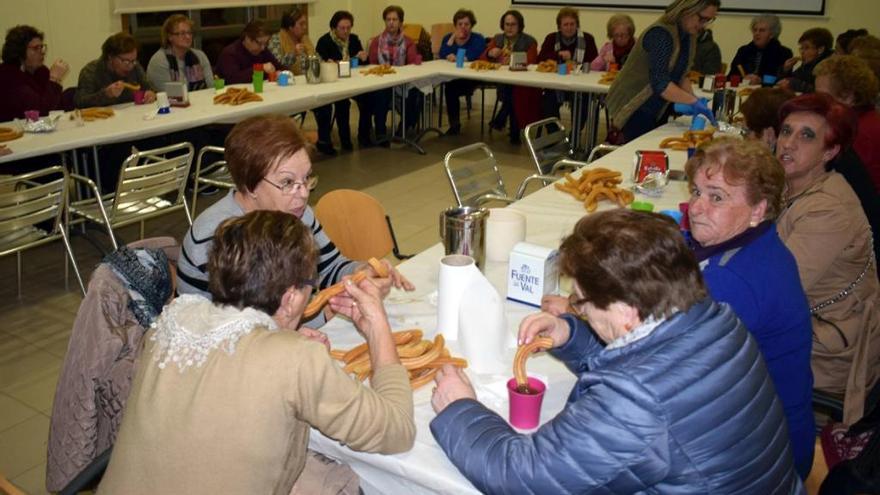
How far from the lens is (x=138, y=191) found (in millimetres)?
3959

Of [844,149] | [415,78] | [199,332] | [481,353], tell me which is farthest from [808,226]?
[415,78]

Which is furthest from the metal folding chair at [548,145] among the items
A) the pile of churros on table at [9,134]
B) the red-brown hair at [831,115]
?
the pile of churros on table at [9,134]

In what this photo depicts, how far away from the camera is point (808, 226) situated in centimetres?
236

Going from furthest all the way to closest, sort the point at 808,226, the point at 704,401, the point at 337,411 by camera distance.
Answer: the point at 808,226 → the point at 337,411 → the point at 704,401

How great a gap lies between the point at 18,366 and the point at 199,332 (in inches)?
97.2

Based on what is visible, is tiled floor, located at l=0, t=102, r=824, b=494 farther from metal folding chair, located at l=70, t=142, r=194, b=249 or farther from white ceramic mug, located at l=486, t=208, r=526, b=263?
white ceramic mug, located at l=486, t=208, r=526, b=263

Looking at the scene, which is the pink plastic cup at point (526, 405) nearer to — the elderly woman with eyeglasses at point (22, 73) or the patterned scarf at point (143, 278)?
the patterned scarf at point (143, 278)

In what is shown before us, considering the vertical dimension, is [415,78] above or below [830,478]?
above

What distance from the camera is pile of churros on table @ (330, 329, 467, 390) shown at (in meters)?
1.79

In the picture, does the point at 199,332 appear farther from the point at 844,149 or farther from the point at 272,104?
the point at 272,104

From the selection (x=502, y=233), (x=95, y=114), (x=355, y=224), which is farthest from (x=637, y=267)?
(x=95, y=114)

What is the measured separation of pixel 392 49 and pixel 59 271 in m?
4.33

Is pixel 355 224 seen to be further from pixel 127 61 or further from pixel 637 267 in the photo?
pixel 127 61

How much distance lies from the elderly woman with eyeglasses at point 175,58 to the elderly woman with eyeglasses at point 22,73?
84 centimetres
